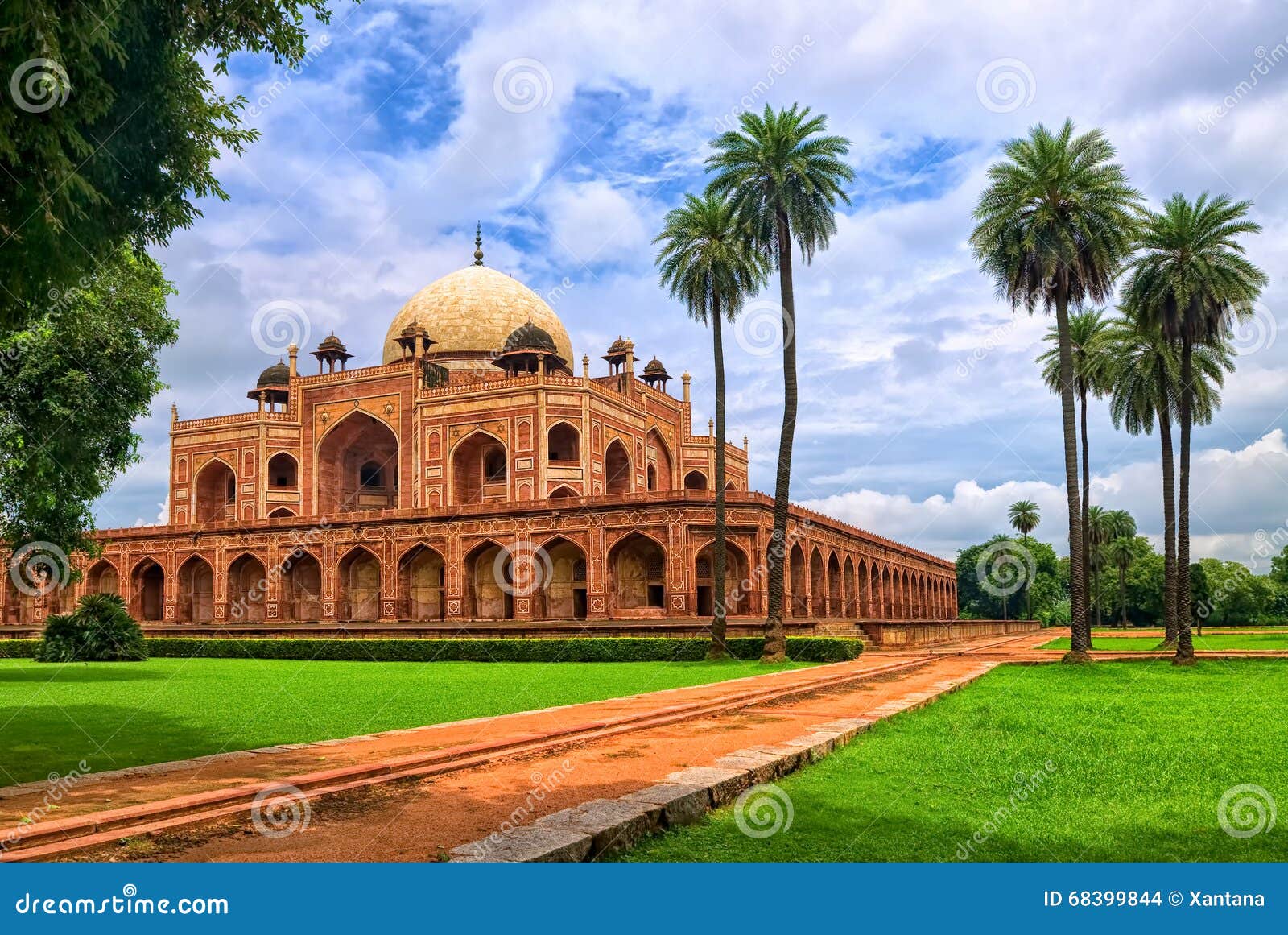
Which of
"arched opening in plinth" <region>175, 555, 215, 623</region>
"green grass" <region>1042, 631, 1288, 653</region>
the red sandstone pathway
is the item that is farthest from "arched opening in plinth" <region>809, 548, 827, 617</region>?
the red sandstone pathway

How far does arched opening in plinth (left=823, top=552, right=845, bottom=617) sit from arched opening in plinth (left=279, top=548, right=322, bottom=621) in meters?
21.8

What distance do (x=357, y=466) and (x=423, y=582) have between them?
36.9 ft

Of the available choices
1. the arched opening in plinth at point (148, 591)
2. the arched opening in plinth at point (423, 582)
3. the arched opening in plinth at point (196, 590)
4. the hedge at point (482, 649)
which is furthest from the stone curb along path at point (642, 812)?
the arched opening in plinth at point (148, 591)

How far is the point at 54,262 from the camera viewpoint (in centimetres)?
706

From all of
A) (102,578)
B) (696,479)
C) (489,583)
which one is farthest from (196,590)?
(696,479)

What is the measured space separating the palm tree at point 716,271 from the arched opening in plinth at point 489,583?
1387 cm

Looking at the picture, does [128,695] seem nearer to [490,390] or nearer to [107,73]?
[107,73]

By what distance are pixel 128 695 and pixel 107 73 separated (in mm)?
11670

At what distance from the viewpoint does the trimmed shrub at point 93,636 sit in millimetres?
26422

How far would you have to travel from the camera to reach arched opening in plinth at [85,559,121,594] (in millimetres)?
45191

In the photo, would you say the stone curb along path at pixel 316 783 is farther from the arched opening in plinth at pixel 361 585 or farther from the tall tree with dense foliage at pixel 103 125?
the arched opening in plinth at pixel 361 585

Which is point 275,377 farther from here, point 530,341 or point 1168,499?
point 1168,499

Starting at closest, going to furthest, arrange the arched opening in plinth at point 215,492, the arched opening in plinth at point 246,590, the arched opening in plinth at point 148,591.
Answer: the arched opening in plinth at point 246,590, the arched opening in plinth at point 148,591, the arched opening in plinth at point 215,492

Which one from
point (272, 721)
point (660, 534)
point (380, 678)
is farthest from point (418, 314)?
point (272, 721)
